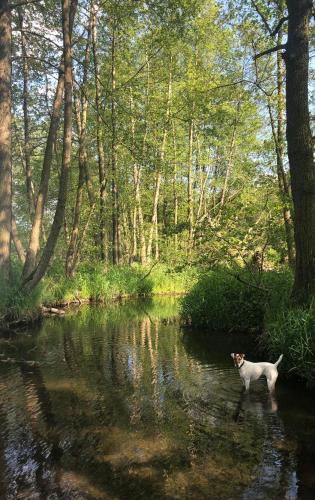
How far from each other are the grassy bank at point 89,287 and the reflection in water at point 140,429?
2.89 m

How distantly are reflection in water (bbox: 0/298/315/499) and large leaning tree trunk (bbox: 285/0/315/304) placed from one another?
2470 millimetres

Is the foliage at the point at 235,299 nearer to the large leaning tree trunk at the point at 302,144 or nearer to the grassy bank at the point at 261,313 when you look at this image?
the grassy bank at the point at 261,313

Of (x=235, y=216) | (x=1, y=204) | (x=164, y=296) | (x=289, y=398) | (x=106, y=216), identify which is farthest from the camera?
(x=164, y=296)

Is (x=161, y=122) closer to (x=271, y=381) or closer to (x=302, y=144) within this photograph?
(x=302, y=144)

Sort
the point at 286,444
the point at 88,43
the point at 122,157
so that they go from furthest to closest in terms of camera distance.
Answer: the point at 122,157 → the point at 88,43 → the point at 286,444

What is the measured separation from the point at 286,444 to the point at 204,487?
1365 mm

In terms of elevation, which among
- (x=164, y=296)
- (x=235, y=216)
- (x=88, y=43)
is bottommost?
(x=164, y=296)

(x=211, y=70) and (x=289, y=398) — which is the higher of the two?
(x=211, y=70)

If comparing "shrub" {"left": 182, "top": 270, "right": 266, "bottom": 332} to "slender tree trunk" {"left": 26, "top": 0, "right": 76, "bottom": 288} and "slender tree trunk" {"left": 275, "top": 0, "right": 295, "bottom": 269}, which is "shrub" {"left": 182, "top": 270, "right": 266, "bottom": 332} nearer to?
"slender tree trunk" {"left": 275, "top": 0, "right": 295, "bottom": 269}

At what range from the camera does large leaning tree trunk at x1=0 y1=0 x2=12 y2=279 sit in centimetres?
1247

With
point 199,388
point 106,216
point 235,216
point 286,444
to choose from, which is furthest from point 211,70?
point 286,444

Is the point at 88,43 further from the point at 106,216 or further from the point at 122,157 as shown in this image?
the point at 106,216

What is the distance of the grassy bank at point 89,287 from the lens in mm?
12528

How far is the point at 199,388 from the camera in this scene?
7.00 metres
